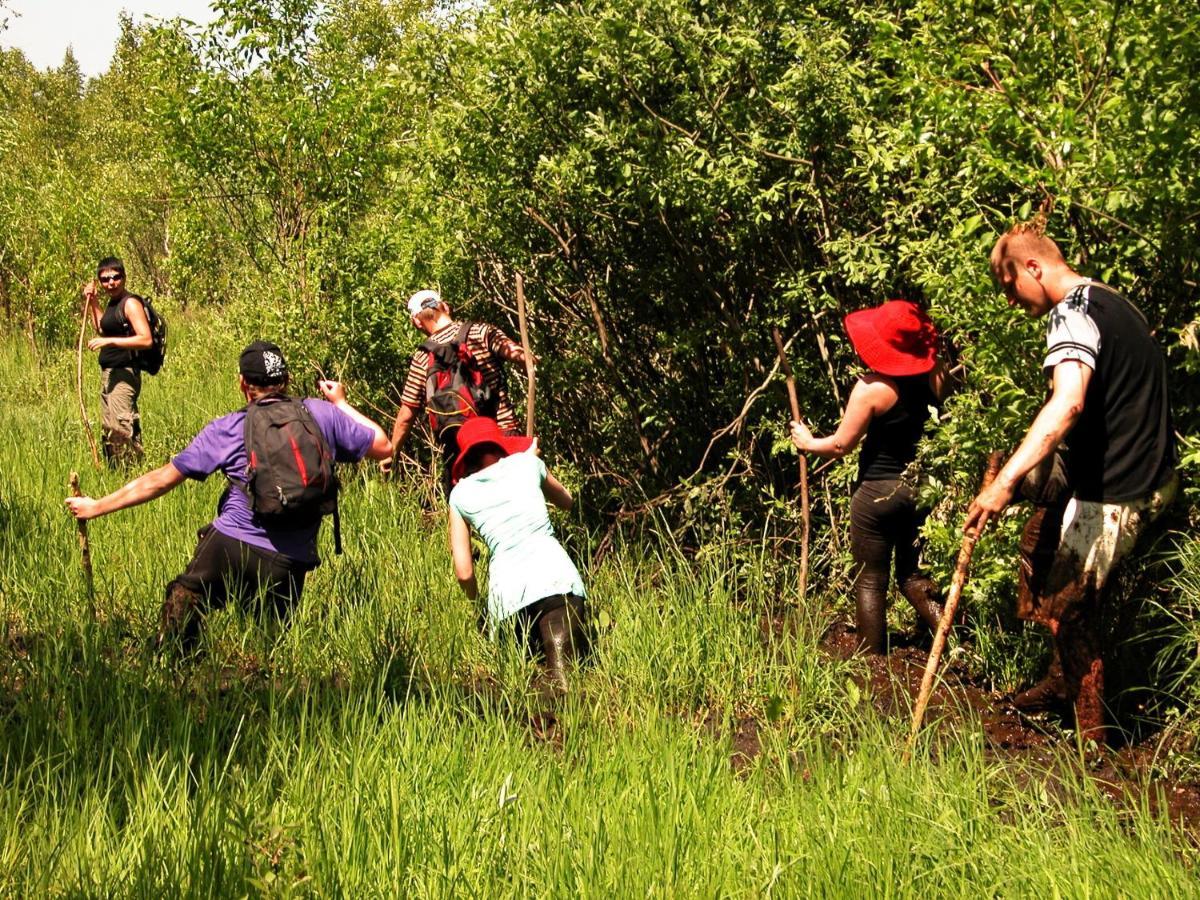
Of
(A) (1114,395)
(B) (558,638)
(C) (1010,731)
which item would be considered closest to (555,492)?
(B) (558,638)

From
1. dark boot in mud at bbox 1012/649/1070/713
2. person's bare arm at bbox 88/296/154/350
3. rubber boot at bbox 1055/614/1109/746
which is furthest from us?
person's bare arm at bbox 88/296/154/350

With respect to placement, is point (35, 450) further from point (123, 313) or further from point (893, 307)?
point (893, 307)

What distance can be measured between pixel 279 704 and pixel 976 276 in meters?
3.21

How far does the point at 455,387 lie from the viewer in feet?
23.7

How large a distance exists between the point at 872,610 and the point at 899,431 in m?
0.85

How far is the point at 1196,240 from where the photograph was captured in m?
4.64

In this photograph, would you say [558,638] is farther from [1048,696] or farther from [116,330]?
[116,330]

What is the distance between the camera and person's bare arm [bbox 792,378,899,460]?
5547mm

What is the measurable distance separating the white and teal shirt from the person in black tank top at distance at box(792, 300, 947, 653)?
116cm

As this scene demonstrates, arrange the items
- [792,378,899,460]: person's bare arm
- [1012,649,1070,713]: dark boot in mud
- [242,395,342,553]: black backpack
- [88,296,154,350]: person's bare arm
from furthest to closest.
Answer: [88,296,154,350]: person's bare arm
[792,378,899,460]: person's bare arm
[242,395,342,553]: black backpack
[1012,649,1070,713]: dark boot in mud

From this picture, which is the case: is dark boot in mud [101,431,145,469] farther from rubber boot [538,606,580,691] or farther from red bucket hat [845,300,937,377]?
red bucket hat [845,300,937,377]

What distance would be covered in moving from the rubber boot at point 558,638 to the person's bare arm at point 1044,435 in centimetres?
188

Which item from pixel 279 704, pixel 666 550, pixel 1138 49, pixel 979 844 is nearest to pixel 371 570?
pixel 666 550

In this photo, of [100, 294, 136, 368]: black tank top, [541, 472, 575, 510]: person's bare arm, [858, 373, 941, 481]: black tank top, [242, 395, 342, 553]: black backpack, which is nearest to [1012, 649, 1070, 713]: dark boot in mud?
[858, 373, 941, 481]: black tank top
